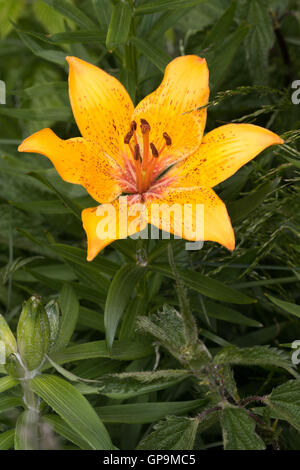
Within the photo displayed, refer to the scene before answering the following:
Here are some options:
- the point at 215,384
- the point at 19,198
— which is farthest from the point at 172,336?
the point at 19,198

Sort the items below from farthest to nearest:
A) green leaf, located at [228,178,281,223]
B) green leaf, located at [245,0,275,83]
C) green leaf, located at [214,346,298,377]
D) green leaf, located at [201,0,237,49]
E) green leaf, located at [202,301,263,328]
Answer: green leaf, located at [245,0,275,83] → green leaf, located at [201,0,237,49] → green leaf, located at [202,301,263,328] → green leaf, located at [228,178,281,223] → green leaf, located at [214,346,298,377]

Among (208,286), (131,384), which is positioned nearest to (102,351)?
(131,384)

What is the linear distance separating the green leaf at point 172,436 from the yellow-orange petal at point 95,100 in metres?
0.35

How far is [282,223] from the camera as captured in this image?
2.51ft

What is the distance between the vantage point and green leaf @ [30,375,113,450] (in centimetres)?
61

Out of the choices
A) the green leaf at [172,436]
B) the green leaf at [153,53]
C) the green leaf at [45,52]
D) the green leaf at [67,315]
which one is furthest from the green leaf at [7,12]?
the green leaf at [172,436]

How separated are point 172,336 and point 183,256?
226mm

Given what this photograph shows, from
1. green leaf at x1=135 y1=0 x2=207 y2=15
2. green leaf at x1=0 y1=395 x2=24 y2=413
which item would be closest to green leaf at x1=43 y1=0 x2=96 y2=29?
green leaf at x1=135 y1=0 x2=207 y2=15

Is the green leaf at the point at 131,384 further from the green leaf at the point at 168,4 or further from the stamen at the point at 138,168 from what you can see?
the green leaf at the point at 168,4

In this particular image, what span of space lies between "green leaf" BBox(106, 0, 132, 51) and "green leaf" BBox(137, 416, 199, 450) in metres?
0.47

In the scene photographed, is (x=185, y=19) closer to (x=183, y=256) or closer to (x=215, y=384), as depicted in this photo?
(x=183, y=256)

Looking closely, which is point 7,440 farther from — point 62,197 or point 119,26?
point 119,26

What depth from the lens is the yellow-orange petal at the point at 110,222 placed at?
2.01ft

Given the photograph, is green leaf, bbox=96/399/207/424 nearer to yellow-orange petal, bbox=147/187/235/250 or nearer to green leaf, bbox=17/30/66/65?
yellow-orange petal, bbox=147/187/235/250
